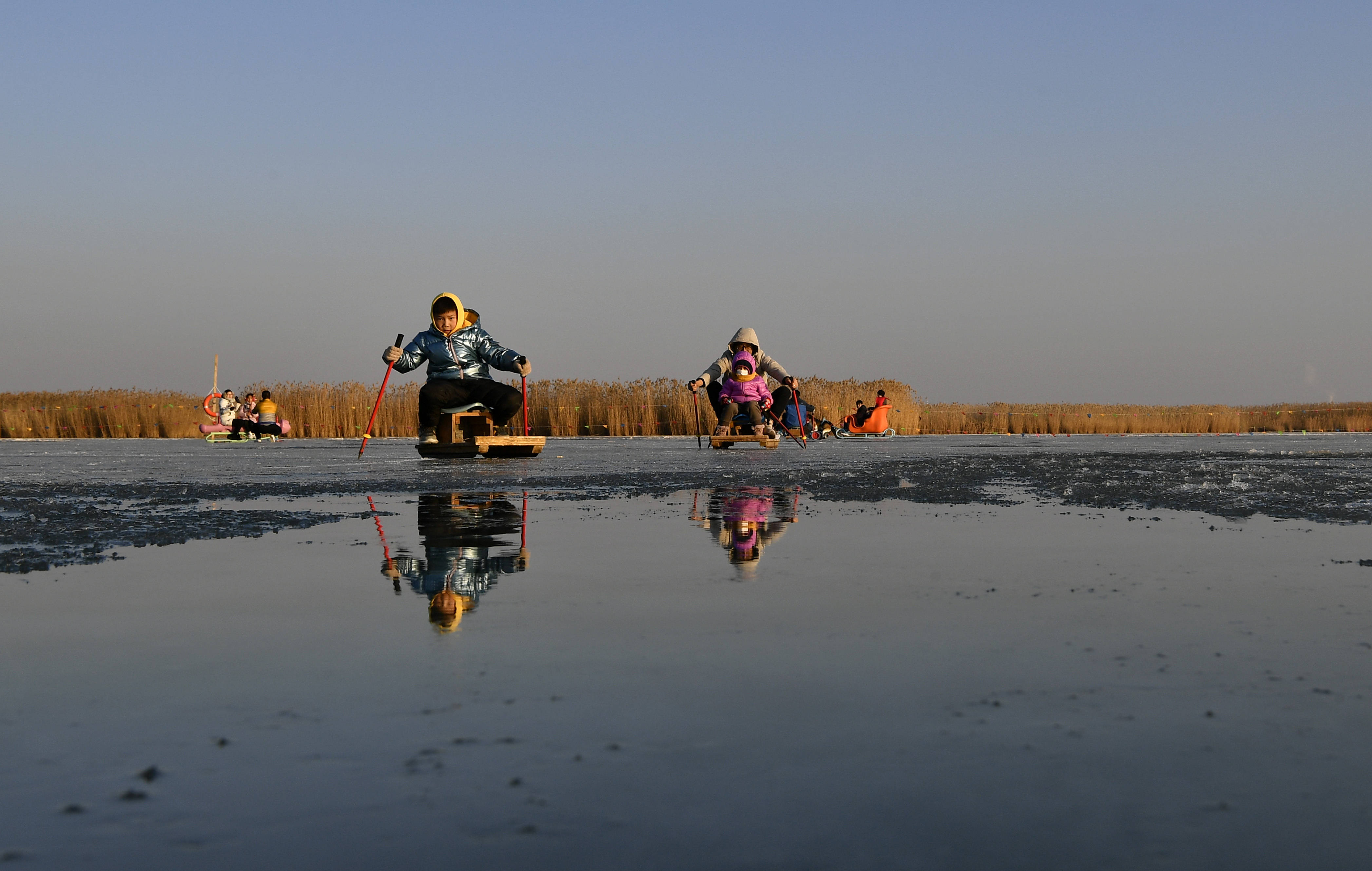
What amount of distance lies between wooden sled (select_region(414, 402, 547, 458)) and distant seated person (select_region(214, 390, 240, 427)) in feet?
46.7

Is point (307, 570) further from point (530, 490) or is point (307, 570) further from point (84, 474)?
point (84, 474)

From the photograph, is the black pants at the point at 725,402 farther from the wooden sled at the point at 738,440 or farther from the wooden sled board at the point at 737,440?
the wooden sled board at the point at 737,440

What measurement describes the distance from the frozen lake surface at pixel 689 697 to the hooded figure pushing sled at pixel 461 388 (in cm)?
925

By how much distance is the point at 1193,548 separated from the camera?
5.57m

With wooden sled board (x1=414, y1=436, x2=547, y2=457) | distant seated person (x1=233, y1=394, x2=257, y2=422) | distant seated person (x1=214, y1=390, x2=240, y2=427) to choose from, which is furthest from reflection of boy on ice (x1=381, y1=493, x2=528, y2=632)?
distant seated person (x1=214, y1=390, x2=240, y2=427)

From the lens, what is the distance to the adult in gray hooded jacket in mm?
21312

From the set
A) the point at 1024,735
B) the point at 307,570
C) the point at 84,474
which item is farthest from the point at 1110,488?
the point at 84,474

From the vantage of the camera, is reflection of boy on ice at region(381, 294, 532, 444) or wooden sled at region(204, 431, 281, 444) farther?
wooden sled at region(204, 431, 281, 444)

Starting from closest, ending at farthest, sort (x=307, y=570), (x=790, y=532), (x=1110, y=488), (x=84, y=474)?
(x=307, y=570)
(x=790, y=532)
(x=1110, y=488)
(x=84, y=474)

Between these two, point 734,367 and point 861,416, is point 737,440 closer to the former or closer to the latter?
point 734,367

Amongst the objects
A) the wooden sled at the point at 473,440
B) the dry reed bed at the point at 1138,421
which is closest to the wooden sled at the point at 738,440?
the wooden sled at the point at 473,440

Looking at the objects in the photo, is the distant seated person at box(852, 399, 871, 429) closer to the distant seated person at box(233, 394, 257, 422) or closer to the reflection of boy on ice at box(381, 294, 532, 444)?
the distant seated person at box(233, 394, 257, 422)

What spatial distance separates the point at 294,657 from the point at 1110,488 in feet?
25.2

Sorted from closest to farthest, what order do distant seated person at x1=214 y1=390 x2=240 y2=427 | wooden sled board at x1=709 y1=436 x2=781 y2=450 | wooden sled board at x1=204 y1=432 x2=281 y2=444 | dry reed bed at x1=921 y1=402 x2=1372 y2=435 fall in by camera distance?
wooden sled board at x1=709 y1=436 x2=781 y2=450, wooden sled board at x1=204 y1=432 x2=281 y2=444, distant seated person at x1=214 y1=390 x2=240 y2=427, dry reed bed at x1=921 y1=402 x2=1372 y2=435
